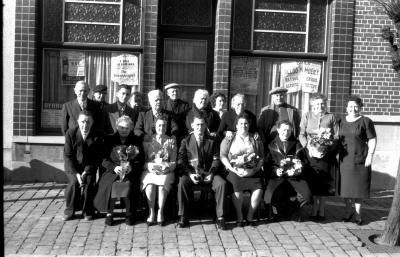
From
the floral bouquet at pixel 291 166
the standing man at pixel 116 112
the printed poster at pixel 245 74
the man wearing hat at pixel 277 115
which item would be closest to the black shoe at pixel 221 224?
the floral bouquet at pixel 291 166

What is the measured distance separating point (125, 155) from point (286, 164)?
218 centimetres

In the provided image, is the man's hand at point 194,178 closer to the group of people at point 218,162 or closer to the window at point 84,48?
the group of people at point 218,162

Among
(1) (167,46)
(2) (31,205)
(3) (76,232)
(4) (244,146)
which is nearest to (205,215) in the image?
(4) (244,146)

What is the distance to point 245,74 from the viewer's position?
10578 mm

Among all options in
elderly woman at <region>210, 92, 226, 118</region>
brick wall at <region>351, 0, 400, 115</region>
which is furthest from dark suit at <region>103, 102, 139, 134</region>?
brick wall at <region>351, 0, 400, 115</region>

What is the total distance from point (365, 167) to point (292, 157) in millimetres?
1010

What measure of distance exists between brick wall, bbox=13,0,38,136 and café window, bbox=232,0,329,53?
3531 mm

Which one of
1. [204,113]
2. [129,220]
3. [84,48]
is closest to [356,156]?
[204,113]

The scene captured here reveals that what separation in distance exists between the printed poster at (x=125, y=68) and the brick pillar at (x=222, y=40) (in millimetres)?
1441

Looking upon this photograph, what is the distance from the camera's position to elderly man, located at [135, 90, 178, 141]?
26.2 ft

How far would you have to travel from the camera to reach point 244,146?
7824 millimetres

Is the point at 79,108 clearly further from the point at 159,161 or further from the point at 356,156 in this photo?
the point at 356,156

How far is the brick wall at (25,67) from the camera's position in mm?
9875

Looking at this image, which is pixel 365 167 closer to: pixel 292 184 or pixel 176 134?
pixel 292 184
